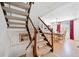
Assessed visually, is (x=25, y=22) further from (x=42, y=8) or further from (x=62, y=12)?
(x=62, y=12)

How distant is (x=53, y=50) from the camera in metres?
2.79

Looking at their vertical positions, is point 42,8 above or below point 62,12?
above

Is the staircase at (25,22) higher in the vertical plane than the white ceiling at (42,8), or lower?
lower

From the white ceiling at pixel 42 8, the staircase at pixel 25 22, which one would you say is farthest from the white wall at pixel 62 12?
the staircase at pixel 25 22

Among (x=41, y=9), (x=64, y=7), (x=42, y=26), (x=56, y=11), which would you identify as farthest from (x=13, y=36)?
(x=64, y=7)

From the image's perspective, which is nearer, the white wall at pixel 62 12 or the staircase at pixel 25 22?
the staircase at pixel 25 22

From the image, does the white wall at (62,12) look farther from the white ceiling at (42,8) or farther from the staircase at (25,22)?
the staircase at (25,22)

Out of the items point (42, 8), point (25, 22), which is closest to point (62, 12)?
point (42, 8)

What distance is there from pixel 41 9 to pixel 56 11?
1.26 feet

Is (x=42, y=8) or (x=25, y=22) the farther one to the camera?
(x=25, y=22)

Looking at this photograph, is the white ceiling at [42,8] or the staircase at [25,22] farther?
the white ceiling at [42,8]

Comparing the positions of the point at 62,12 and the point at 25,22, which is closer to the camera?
the point at 62,12

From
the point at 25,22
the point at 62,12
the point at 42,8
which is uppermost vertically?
the point at 42,8

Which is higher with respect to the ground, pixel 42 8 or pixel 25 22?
pixel 42 8
